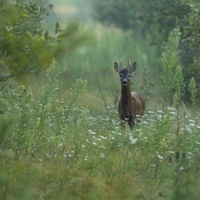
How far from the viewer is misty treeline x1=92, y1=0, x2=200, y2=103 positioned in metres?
13.9

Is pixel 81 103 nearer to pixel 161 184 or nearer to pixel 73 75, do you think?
pixel 73 75

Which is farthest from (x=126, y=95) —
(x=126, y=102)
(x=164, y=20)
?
(x=164, y=20)

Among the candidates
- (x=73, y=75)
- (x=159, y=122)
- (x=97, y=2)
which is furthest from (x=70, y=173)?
(x=97, y=2)

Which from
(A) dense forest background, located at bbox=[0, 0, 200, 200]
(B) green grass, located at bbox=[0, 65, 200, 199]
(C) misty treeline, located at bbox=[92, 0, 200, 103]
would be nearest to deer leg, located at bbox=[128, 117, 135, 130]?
(A) dense forest background, located at bbox=[0, 0, 200, 200]

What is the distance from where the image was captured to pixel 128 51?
24781mm

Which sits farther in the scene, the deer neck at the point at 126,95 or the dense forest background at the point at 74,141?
the deer neck at the point at 126,95

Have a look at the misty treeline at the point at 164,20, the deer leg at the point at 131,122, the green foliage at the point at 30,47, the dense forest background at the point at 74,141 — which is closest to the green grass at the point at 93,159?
the dense forest background at the point at 74,141

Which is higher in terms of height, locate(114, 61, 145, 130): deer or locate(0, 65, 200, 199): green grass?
locate(114, 61, 145, 130): deer

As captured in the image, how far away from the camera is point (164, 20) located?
18.2m

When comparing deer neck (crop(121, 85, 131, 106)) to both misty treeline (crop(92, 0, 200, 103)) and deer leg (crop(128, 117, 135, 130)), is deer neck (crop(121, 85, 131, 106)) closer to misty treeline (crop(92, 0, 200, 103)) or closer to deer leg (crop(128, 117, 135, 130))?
deer leg (crop(128, 117, 135, 130))

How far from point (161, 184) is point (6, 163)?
1963mm

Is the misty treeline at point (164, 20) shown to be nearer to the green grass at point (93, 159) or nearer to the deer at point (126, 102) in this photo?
the deer at point (126, 102)

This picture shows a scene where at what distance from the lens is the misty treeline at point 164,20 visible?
13922 millimetres

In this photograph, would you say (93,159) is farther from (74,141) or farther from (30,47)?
(30,47)
